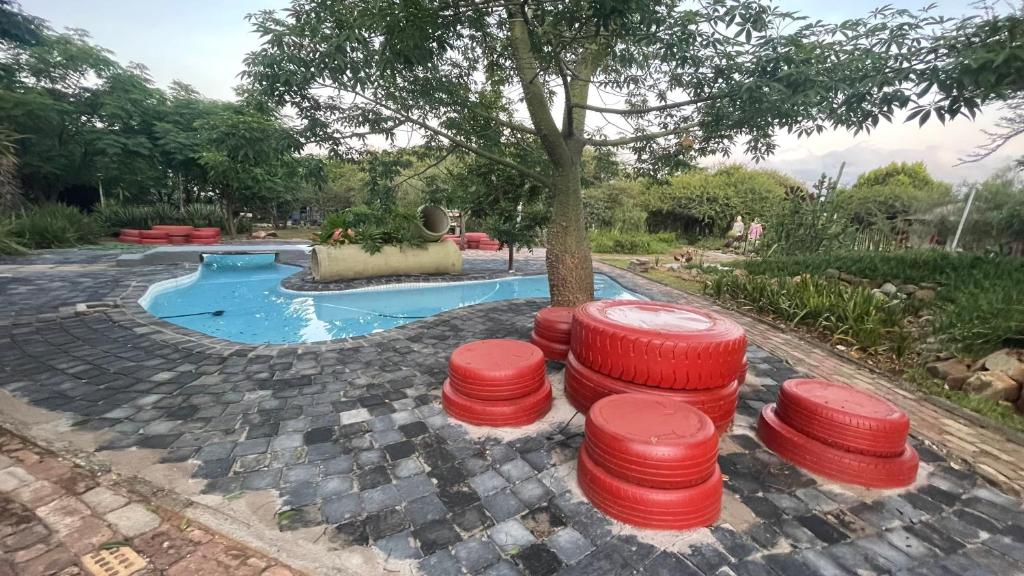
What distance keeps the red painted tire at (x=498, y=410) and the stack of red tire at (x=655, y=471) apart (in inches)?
33.8

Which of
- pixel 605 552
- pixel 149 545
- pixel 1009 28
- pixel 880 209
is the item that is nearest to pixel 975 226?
pixel 880 209

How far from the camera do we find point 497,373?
3.16 metres

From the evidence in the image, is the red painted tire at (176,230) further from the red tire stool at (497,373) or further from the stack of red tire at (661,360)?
the stack of red tire at (661,360)

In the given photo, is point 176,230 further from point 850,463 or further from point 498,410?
point 850,463

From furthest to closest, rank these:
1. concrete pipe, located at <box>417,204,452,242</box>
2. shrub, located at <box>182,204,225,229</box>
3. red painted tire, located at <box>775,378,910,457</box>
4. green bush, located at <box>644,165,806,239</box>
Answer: green bush, located at <box>644,165,806,239</box>
shrub, located at <box>182,204,225,229</box>
concrete pipe, located at <box>417,204,452,242</box>
red painted tire, located at <box>775,378,910,457</box>

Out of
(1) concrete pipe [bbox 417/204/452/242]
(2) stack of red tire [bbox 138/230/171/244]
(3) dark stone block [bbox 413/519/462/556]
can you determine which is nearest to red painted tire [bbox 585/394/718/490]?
(3) dark stone block [bbox 413/519/462/556]

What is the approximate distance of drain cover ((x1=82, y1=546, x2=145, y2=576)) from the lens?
6.33 ft

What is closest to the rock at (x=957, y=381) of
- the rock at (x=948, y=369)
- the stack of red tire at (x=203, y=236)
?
the rock at (x=948, y=369)

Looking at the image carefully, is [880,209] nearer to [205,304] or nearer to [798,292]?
[798,292]

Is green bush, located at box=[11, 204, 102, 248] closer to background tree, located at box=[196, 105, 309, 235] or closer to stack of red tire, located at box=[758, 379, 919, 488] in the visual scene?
background tree, located at box=[196, 105, 309, 235]

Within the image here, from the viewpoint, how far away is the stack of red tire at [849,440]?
2686mm

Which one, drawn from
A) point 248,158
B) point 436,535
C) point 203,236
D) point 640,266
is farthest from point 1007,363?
point 203,236

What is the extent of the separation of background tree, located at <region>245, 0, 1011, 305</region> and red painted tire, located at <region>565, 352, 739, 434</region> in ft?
8.60

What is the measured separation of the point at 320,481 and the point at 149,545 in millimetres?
821
